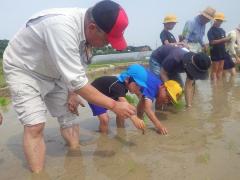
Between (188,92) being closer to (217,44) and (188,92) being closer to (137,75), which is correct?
(137,75)

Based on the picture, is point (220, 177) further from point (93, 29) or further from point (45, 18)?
point (45, 18)

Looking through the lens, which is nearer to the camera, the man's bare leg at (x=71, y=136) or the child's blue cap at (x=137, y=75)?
the man's bare leg at (x=71, y=136)

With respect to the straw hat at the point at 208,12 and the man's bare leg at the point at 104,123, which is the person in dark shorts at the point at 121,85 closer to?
the man's bare leg at the point at 104,123

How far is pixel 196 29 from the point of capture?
7156mm

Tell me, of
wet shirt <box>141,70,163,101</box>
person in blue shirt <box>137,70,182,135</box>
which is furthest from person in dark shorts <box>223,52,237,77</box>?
wet shirt <box>141,70,163,101</box>

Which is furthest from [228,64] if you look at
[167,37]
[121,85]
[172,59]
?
[121,85]

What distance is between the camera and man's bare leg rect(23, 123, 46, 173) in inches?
127

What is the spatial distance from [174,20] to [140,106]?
8.46 feet

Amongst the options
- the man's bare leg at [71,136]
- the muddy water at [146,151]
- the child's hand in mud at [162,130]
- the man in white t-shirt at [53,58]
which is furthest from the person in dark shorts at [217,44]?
the man in white t-shirt at [53,58]

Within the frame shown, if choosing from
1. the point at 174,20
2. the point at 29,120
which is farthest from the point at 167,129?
the point at 174,20

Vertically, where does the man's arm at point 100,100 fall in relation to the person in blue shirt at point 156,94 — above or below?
above

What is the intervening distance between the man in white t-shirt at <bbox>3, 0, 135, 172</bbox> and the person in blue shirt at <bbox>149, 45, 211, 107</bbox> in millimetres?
1871

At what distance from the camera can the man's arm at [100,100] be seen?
8.91ft

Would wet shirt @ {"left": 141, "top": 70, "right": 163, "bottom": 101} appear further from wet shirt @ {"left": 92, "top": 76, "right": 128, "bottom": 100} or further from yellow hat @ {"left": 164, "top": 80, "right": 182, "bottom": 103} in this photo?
wet shirt @ {"left": 92, "top": 76, "right": 128, "bottom": 100}
